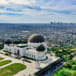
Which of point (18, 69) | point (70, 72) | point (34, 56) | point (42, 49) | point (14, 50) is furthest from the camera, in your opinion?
point (14, 50)

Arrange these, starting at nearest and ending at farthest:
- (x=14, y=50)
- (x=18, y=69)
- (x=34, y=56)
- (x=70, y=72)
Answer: (x=70, y=72) < (x=18, y=69) < (x=34, y=56) < (x=14, y=50)

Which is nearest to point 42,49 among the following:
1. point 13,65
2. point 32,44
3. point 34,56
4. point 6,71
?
point 34,56

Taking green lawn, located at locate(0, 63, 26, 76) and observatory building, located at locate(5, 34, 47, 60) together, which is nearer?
green lawn, located at locate(0, 63, 26, 76)

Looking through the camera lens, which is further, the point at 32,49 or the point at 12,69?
the point at 32,49

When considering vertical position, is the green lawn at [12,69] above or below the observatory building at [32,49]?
below

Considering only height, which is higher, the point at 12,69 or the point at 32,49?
the point at 32,49

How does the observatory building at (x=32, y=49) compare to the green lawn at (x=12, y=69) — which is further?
the observatory building at (x=32, y=49)

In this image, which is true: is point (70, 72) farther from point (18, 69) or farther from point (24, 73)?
point (18, 69)

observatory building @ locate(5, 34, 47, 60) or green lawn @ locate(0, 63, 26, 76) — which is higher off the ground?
observatory building @ locate(5, 34, 47, 60)
